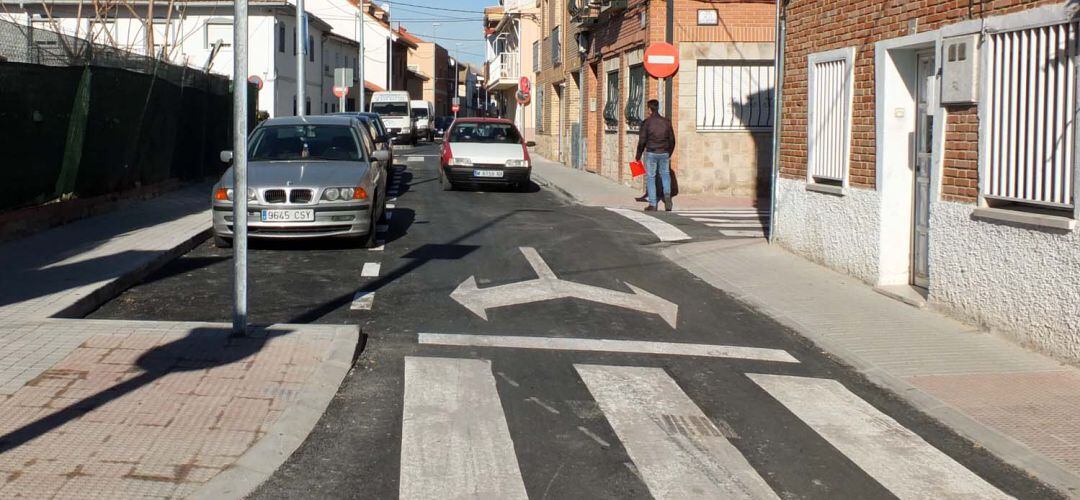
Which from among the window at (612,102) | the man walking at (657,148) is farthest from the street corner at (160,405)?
the window at (612,102)

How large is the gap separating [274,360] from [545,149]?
33756 millimetres

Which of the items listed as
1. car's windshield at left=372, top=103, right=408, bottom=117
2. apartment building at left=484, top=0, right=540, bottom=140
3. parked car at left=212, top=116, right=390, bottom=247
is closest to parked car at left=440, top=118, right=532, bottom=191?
parked car at left=212, top=116, right=390, bottom=247

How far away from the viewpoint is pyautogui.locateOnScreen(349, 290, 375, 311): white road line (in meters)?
9.16

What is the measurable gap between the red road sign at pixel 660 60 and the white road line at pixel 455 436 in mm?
13419

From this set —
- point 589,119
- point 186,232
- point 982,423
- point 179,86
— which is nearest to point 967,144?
point 982,423

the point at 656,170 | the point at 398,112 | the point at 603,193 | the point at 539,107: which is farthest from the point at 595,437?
→ the point at 398,112

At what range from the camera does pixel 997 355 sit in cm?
786

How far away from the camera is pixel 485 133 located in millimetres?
23359

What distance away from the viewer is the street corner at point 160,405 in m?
4.80

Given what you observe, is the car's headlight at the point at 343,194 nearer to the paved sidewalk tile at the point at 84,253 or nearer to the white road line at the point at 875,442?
the paved sidewalk tile at the point at 84,253

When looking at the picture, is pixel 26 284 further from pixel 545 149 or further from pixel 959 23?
pixel 545 149

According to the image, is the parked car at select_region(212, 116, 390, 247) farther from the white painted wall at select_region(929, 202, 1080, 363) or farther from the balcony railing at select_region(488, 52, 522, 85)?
the balcony railing at select_region(488, 52, 522, 85)

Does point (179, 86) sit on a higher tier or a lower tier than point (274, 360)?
higher

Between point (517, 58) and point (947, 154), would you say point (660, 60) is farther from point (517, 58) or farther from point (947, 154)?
point (517, 58)
